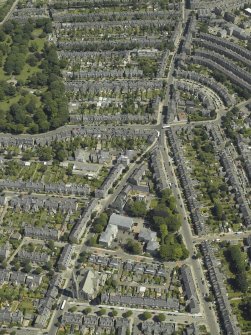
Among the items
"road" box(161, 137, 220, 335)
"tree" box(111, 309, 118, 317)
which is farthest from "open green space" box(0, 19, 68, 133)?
"tree" box(111, 309, 118, 317)

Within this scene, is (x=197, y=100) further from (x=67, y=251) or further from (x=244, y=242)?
(x=67, y=251)

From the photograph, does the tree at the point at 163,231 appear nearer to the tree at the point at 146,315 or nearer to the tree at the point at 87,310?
the tree at the point at 146,315

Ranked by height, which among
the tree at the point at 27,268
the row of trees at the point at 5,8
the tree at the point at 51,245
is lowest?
the tree at the point at 27,268

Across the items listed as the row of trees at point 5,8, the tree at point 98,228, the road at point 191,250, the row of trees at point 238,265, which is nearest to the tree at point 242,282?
the row of trees at point 238,265

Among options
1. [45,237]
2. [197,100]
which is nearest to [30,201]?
[45,237]

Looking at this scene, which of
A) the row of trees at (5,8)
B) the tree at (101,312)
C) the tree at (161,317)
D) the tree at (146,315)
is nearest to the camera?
the tree at (161,317)

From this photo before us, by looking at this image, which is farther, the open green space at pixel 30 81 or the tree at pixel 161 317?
the open green space at pixel 30 81

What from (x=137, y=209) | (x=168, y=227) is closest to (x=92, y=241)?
(x=137, y=209)

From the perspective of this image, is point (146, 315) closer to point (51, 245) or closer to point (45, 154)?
point (51, 245)
